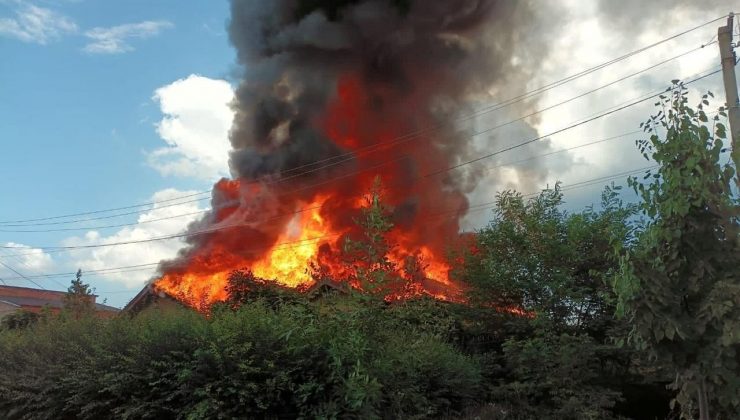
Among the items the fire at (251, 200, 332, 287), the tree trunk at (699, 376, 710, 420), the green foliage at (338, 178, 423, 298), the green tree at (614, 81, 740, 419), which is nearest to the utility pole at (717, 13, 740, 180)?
the green tree at (614, 81, 740, 419)

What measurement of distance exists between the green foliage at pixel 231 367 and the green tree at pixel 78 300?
102 inches

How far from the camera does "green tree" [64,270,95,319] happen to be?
1374 cm

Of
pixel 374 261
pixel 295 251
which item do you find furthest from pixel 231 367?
A: pixel 295 251

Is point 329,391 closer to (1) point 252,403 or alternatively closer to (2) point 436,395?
(1) point 252,403

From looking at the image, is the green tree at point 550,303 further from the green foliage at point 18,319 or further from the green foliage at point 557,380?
the green foliage at point 18,319

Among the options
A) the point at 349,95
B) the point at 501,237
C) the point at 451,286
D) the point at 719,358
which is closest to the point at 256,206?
the point at 349,95

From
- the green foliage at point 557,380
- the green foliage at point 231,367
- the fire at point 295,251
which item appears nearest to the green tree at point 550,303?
the green foliage at point 557,380

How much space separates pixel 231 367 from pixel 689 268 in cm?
659

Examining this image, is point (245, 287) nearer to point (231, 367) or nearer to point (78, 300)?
point (78, 300)

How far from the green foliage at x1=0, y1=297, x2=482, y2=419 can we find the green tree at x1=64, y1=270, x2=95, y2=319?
8.49 feet

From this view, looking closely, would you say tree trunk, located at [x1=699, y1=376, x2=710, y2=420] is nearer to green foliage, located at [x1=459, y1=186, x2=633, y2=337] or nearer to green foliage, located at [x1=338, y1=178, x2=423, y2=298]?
green foliage, located at [x1=338, y1=178, x2=423, y2=298]

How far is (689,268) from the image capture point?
543 centimetres

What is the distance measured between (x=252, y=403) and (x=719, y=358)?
6.49m

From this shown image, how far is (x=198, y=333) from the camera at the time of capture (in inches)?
373
